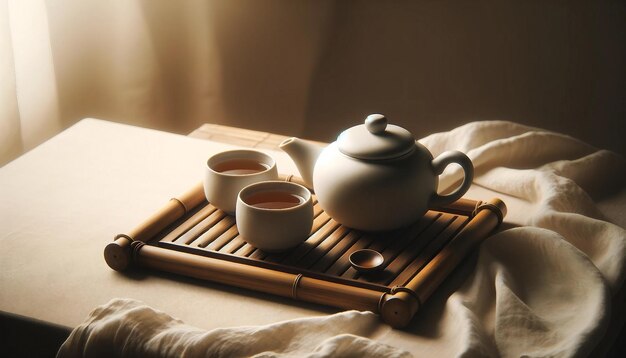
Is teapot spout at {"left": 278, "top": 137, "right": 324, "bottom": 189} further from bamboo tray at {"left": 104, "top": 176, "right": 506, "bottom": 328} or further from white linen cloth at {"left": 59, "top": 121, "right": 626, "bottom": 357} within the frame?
white linen cloth at {"left": 59, "top": 121, "right": 626, "bottom": 357}

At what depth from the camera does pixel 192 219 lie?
3.40 ft

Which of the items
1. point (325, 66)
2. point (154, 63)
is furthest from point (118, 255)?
point (325, 66)

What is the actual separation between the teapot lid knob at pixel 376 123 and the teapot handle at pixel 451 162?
8cm

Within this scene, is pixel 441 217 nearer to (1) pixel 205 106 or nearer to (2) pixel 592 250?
(2) pixel 592 250

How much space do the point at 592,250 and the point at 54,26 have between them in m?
1.26

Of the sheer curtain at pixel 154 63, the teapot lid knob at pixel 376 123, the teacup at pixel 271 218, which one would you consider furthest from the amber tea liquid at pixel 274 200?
the sheer curtain at pixel 154 63

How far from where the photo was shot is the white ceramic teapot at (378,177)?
37.1 inches

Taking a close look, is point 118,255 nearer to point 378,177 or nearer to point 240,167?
point 240,167

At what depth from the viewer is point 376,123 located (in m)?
0.95

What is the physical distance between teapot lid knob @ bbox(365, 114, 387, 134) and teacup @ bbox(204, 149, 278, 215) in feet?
0.52

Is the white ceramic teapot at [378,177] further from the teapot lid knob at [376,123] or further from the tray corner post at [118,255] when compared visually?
the tray corner post at [118,255]

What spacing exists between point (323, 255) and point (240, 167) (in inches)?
7.9

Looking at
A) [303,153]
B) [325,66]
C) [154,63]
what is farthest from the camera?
[325,66]

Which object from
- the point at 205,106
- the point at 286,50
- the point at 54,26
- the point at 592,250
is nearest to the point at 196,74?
the point at 205,106
